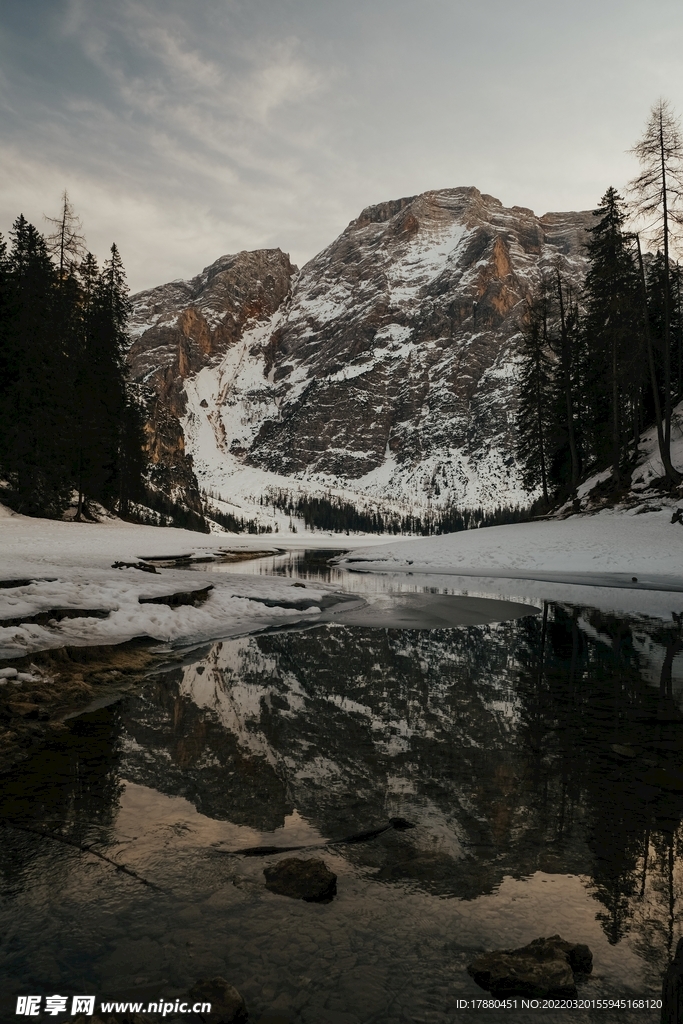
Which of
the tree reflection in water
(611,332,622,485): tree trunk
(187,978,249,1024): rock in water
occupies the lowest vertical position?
the tree reflection in water

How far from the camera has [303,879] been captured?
3.47 m

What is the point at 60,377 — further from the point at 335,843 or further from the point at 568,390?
the point at 335,843

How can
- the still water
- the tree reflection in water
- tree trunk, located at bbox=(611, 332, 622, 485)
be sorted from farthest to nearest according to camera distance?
1. tree trunk, located at bbox=(611, 332, 622, 485)
2. the tree reflection in water
3. the still water

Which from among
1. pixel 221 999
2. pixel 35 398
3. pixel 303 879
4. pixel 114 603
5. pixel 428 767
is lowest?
pixel 428 767

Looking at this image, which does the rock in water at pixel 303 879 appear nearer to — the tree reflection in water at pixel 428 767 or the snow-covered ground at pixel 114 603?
the tree reflection in water at pixel 428 767

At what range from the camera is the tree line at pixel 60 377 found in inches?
1372

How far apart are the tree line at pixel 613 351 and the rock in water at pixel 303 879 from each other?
26.7 m

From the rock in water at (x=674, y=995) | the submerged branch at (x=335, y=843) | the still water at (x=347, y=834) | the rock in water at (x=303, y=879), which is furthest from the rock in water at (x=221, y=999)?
the rock in water at (x=674, y=995)

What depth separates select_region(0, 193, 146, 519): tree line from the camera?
3484 cm

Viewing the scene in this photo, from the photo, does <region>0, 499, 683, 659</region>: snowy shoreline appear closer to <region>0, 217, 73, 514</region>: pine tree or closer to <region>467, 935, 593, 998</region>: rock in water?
<region>0, 217, 73, 514</region>: pine tree

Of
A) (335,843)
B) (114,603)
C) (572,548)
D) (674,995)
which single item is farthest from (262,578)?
(674,995)

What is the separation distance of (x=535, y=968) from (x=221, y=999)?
1.50 metres

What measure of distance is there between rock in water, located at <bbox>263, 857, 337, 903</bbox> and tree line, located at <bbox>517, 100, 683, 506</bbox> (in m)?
26.7

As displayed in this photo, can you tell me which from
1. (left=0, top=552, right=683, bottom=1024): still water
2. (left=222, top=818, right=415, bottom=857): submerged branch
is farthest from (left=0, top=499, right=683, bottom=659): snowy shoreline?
(left=222, top=818, right=415, bottom=857): submerged branch
